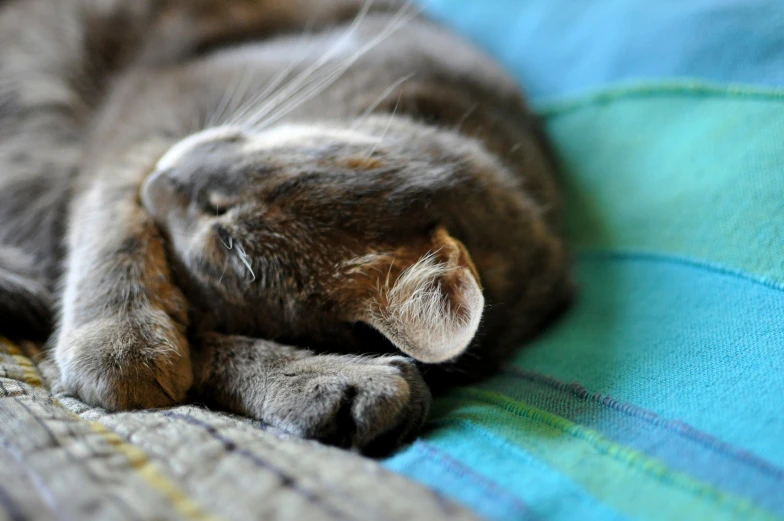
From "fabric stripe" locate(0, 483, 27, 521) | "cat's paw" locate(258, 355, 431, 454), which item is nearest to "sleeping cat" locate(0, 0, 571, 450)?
"cat's paw" locate(258, 355, 431, 454)

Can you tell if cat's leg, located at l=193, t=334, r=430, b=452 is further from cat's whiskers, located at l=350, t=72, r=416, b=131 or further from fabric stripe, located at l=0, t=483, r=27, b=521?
cat's whiskers, located at l=350, t=72, r=416, b=131

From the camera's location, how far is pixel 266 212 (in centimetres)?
86

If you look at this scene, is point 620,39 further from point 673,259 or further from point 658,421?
point 658,421

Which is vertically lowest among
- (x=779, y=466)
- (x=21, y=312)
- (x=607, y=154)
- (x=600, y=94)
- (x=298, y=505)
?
(x=21, y=312)

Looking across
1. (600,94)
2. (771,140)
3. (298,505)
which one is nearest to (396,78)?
(600,94)

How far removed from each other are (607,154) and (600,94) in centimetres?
13

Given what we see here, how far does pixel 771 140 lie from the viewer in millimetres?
905

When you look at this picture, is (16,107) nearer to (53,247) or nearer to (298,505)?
(53,247)

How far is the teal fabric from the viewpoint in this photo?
0.56 meters

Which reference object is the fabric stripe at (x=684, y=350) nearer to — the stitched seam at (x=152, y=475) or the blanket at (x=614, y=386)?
the blanket at (x=614, y=386)

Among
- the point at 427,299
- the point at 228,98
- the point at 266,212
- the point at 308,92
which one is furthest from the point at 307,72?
the point at 427,299

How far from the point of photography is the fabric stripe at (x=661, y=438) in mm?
540

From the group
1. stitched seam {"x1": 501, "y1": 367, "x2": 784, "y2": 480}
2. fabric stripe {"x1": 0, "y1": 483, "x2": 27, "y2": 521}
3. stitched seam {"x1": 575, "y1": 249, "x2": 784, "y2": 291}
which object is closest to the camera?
fabric stripe {"x1": 0, "y1": 483, "x2": 27, "y2": 521}

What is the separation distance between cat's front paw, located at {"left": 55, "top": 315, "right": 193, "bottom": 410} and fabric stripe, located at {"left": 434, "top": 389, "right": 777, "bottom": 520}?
0.34 meters
